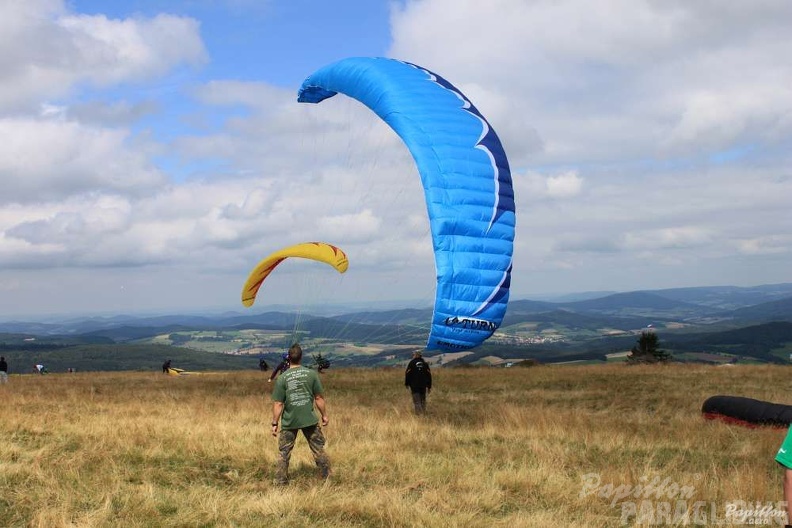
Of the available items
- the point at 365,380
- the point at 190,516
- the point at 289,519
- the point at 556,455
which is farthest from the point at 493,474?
the point at 365,380

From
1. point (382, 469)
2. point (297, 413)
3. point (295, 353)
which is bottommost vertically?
point (382, 469)

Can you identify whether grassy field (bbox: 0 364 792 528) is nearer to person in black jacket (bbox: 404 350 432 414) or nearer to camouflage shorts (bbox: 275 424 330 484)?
camouflage shorts (bbox: 275 424 330 484)

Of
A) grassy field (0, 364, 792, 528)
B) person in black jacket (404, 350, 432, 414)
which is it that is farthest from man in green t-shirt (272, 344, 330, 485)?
person in black jacket (404, 350, 432, 414)

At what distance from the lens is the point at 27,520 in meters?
6.47

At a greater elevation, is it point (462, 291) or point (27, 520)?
point (462, 291)

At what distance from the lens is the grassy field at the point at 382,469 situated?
6828mm

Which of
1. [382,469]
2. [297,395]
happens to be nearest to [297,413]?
[297,395]

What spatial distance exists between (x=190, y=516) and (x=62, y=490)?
1.72 m

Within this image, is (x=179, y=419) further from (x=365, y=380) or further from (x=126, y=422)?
(x=365, y=380)

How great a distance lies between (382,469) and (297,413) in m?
1.51

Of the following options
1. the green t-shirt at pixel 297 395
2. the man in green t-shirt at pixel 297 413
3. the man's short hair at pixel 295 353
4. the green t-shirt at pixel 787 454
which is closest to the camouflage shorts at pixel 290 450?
the man in green t-shirt at pixel 297 413

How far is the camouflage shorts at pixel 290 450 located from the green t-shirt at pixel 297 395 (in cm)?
12

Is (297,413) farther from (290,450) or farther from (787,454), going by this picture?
(787,454)

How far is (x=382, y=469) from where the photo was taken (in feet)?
29.6
